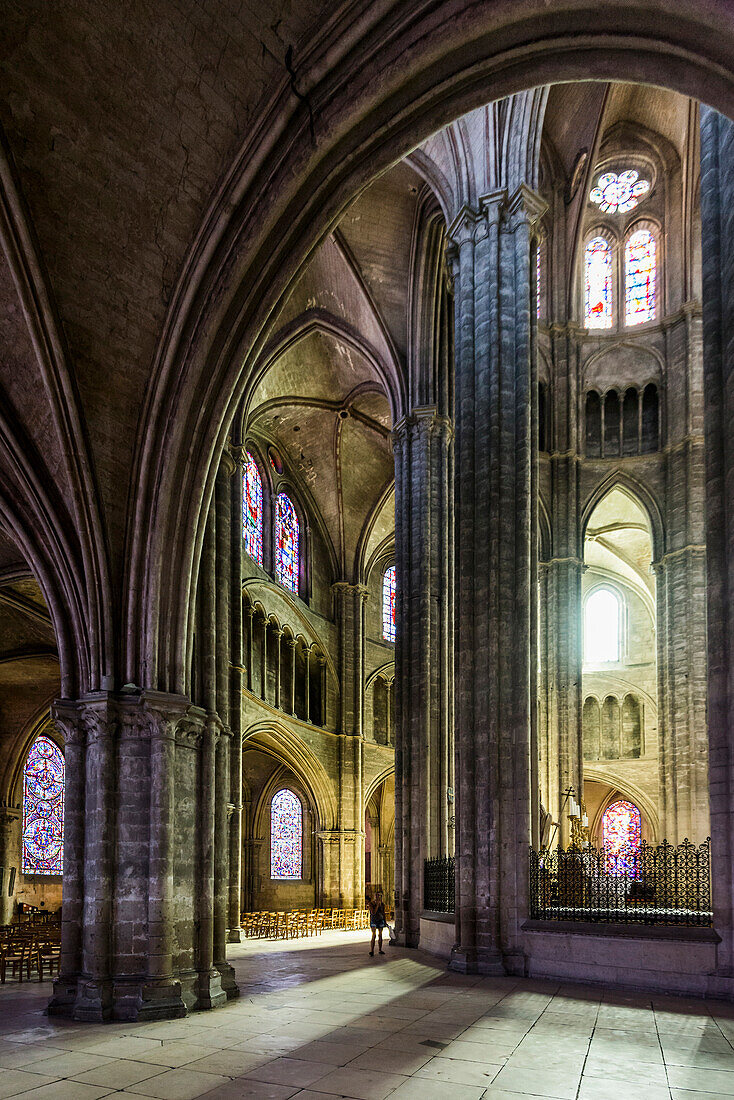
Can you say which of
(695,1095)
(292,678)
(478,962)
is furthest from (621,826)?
(695,1095)

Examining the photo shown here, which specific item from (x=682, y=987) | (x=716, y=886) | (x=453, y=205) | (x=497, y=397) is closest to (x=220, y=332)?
(x=497, y=397)

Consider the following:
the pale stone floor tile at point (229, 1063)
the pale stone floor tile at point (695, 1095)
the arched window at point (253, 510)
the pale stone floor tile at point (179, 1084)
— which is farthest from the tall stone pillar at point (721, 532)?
the arched window at point (253, 510)

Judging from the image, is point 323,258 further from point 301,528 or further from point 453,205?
point 301,528

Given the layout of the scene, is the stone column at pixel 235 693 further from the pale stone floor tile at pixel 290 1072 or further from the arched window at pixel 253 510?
the pale stone floor tile at pixel 290 1072

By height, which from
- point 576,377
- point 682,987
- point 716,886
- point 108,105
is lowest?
point 682,987

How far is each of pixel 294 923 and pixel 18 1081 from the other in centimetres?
1505

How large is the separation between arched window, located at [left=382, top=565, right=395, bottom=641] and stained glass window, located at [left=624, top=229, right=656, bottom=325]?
520 inches

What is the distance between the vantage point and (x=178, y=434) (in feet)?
38.8

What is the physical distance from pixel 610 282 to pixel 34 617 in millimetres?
17712

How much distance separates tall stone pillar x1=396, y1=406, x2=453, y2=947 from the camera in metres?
19.1

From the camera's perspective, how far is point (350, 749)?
30969 mm

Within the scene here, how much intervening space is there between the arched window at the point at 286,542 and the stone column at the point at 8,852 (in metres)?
9.89

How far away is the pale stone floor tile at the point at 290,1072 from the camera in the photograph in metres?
7.20

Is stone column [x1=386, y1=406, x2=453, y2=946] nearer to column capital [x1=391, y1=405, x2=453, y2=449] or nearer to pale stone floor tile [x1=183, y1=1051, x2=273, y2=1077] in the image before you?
column capital [x1=391, y1=405, x2=453, y2=449]
